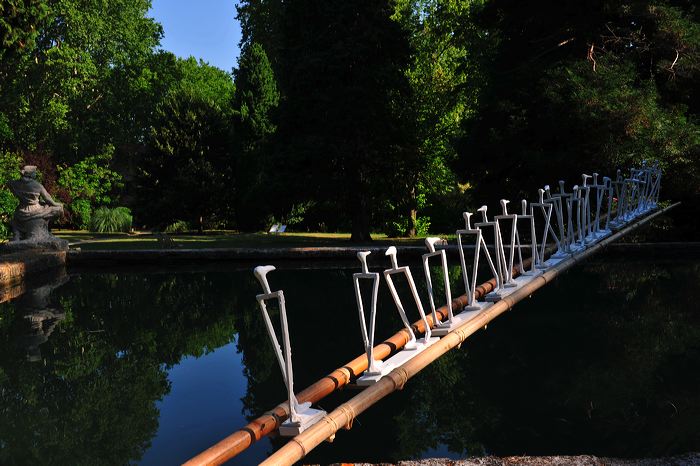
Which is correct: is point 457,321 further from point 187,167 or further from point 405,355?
point 187,167

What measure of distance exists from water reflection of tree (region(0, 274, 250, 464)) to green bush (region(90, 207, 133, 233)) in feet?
52.8

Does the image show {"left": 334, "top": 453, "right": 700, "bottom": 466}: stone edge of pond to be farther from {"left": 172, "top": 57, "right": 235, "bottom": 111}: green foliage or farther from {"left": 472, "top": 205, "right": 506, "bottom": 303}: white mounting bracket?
{"left": 172, "top": 57, "right": 235, "bottom": 111}: green foliage

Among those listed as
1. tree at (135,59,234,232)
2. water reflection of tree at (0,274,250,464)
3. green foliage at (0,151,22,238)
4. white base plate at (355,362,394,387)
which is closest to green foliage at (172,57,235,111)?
tree at (135,59,234,232)

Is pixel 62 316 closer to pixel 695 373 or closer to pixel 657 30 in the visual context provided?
pixel 695 373

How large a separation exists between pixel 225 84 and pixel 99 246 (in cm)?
2752

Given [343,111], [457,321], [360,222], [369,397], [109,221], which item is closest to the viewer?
[369,397]

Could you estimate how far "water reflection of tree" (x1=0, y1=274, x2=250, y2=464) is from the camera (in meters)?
4.69

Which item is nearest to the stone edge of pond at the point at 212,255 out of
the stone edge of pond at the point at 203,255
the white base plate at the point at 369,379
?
the stone edge of pond at the point at 203,255

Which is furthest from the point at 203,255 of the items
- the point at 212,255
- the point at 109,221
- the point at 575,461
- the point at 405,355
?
the point at 109,221

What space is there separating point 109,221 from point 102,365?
22079 millimetres

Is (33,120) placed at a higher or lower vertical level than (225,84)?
lower

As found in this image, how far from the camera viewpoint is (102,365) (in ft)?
22.2

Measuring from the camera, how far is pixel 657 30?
15.3 meters

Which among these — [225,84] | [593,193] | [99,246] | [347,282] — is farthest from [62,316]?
[225,84]
